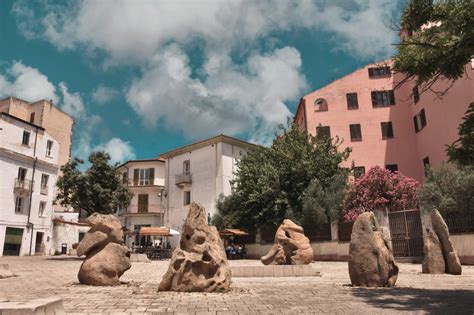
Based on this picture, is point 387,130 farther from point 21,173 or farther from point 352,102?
point 21,173

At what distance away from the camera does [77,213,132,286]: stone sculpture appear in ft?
34.9

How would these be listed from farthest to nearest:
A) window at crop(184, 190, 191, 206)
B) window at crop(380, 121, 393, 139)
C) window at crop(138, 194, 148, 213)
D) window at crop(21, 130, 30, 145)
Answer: window at crop(138, 194, 148, 213) → window at crop(184, 190, 191, 206) → window at crop(21, 130, 30, 145) → window at crop(380, 121, 393, 139)

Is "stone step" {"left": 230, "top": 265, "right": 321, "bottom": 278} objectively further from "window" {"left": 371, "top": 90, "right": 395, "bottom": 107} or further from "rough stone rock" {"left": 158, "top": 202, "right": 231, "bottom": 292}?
"window" {"left": 371, "top": 90, "right": 395, "bottom": 107}

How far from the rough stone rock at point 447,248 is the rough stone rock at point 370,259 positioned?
474cm

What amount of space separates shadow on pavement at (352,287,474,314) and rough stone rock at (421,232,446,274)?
529 cm

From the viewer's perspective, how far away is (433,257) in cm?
1379

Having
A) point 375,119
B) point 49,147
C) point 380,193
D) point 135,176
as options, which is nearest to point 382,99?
point 375,119

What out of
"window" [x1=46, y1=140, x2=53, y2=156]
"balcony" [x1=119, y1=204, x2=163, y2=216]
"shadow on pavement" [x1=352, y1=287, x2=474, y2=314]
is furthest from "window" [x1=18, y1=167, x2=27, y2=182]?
"shadow on pavement" [x1=352, y1=287, x2=474, y2=314]

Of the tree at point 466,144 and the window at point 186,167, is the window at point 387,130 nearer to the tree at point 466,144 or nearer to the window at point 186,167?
the window at point 186,167

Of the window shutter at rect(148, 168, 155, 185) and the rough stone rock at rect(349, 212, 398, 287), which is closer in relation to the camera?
the rough stone rock at rect(349, 212, 398, 287)

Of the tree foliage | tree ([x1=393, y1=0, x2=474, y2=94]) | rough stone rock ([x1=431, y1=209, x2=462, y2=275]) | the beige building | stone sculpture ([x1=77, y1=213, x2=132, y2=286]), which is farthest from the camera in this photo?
the beige building

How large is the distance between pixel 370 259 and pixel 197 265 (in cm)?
427

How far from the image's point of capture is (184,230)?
996 centimetres

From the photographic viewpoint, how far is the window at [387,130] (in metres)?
33.8
